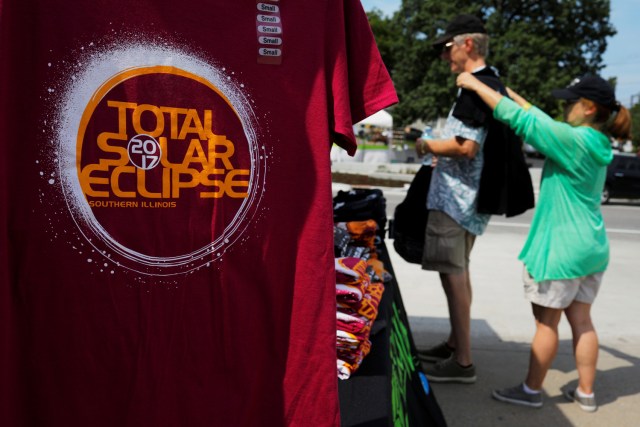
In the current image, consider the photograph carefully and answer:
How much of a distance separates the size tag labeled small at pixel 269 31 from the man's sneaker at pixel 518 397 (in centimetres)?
274

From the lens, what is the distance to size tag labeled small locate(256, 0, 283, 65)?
4.94ft

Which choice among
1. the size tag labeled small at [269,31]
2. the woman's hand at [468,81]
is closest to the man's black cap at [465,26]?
the woman's hand at [468,81]

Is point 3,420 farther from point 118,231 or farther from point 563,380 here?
point 563,380

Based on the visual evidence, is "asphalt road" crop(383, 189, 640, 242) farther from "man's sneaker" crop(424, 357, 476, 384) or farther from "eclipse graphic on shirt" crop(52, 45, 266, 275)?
"eclipse graphic on shirt" crop(52, 45, 266, 275)

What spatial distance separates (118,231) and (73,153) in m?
0.22

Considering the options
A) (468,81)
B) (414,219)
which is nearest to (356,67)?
(468,81)

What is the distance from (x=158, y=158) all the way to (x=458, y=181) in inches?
89.1

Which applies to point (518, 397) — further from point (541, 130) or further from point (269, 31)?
point (269, 31)

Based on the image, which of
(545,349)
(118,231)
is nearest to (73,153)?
(118,231)

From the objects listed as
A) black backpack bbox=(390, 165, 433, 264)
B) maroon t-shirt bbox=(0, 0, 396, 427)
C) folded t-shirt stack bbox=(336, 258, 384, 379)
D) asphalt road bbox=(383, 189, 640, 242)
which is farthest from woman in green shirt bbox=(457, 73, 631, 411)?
asphalt road bbox=(383, 189, 640, 242)

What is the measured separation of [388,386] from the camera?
175 cm

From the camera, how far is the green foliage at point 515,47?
28.7 meters

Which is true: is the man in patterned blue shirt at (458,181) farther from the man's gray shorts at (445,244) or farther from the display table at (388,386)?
→ the display table at (388,386)

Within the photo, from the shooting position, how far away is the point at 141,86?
1372mm
